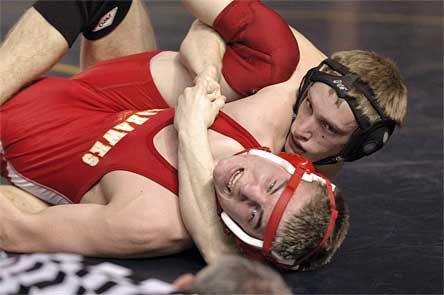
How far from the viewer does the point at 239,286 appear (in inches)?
77.9

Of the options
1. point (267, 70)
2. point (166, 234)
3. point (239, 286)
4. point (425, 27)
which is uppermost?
point (239, 286)

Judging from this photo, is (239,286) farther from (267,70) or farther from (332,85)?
(267,70)

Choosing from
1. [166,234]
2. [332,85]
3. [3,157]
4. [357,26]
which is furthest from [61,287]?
[357,26]

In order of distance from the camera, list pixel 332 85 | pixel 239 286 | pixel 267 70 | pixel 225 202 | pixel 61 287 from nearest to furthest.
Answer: pixel 239 286 < pixel 61 287 < pixel 225 202 < pixel 332 85 < pixel 267 70

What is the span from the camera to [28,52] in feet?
11.3

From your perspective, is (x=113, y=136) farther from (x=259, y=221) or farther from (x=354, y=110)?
(x=354, y=110)

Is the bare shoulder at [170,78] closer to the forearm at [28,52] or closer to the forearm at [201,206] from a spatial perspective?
the forearm at [28,52]

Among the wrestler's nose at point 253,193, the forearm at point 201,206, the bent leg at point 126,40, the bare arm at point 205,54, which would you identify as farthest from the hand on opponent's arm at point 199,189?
the bent leg at point 126,40

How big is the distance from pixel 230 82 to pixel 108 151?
0.58 metres

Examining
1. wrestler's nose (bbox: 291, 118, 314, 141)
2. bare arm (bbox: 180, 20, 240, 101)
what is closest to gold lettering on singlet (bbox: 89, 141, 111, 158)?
bare arm (bbox: 180, 20, 240, 101)

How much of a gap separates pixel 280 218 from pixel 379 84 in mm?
687

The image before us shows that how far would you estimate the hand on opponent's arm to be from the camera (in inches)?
116

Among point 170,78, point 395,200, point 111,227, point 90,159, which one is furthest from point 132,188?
point 395,200

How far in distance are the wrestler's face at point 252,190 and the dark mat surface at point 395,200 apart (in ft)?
0.97
